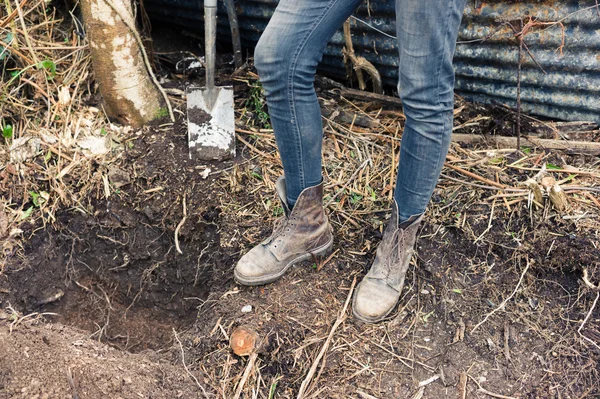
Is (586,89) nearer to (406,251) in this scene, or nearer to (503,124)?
(503,124)

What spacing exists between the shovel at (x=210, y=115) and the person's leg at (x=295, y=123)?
0.58m

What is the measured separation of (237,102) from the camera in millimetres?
2594

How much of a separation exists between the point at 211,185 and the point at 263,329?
0.76 m

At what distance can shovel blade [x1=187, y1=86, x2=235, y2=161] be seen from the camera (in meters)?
2.35

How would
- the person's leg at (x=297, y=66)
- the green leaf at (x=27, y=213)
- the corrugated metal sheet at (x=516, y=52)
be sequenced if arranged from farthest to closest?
the green leaf at (x=27, y=213), the corrugated metal sheet at (x=516, y=52), the person's leg at (x=297, y=66)

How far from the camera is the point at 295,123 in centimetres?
165

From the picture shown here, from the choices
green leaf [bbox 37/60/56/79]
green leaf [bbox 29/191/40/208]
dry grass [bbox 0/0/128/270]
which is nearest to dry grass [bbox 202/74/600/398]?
dry grass [bbox 0/0/128/270]

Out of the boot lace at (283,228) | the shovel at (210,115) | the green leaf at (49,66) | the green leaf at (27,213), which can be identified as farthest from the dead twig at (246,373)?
the green leaf at (49,66)

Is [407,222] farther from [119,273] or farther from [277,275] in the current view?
[119,273]

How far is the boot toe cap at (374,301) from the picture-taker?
1792 millimetres

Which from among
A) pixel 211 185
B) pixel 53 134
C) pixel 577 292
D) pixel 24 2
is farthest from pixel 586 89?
pixel 24 2

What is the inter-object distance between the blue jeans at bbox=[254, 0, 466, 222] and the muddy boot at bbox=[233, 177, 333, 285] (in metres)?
0.16

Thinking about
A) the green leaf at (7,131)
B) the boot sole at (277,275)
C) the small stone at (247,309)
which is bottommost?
the small stone at (247,309)

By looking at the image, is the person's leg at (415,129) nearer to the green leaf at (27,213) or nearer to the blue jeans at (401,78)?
the blue jeans at (401,78)
